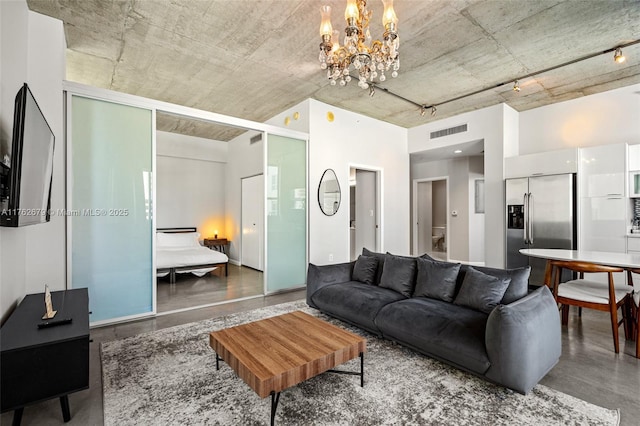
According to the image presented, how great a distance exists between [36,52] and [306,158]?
11.1ft

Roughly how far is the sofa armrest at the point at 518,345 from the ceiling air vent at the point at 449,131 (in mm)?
4446

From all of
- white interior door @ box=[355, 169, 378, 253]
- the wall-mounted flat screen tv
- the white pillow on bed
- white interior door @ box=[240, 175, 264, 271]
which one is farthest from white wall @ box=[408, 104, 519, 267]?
the wall-mounted flat screen tv

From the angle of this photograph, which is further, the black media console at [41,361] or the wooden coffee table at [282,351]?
the wooden coffee table at [282,351]

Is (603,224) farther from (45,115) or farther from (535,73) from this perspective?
(45,115)

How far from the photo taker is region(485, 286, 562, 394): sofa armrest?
1.95 m

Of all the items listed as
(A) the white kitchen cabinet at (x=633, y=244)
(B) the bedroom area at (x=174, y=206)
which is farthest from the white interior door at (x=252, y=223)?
(A) the white kitchen cabinet at (x=633, y=244)

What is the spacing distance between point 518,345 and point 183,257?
4996mm

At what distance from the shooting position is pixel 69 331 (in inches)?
70.2

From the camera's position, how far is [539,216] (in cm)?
484

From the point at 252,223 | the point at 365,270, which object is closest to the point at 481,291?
the point at 365,270

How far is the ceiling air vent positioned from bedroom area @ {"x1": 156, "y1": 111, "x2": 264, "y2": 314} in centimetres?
370

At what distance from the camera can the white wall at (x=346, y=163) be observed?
5219mm

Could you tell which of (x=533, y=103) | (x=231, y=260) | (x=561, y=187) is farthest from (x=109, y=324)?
(x=533, y=103)

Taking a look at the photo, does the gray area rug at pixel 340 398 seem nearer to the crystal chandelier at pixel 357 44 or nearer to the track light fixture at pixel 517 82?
the crystal chandelier at pixel 357 44
